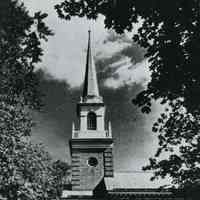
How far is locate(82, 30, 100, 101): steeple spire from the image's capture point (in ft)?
128

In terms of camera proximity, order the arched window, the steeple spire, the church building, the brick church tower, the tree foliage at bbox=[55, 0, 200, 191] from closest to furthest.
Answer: the tree foliage at bbox=[55, 0, 200, 191]
the church building
the brick church tower
the arched window
the steeple spire

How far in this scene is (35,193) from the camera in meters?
13.1

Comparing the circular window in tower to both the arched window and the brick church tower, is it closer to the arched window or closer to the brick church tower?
the brick church tower

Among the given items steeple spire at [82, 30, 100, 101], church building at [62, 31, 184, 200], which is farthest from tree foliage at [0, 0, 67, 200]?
steeple spire at [82, 30, 100, 101]

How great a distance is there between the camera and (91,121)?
3647cm

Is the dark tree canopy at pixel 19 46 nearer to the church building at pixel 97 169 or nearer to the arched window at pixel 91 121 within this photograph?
the church building at pixel 97 169

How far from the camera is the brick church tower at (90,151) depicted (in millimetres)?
33719

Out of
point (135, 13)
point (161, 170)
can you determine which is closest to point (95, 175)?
point (161, 170)

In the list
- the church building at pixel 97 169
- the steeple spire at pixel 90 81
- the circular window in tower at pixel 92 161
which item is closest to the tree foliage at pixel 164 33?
the church building at pixel 97 169

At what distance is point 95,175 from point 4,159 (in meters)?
22.2

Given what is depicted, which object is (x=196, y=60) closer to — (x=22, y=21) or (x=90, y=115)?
(x=22, y=21)

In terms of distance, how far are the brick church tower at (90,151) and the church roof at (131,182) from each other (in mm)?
901

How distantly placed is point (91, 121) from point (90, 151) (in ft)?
10.6

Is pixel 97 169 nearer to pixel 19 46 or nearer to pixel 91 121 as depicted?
pixel 91 121
